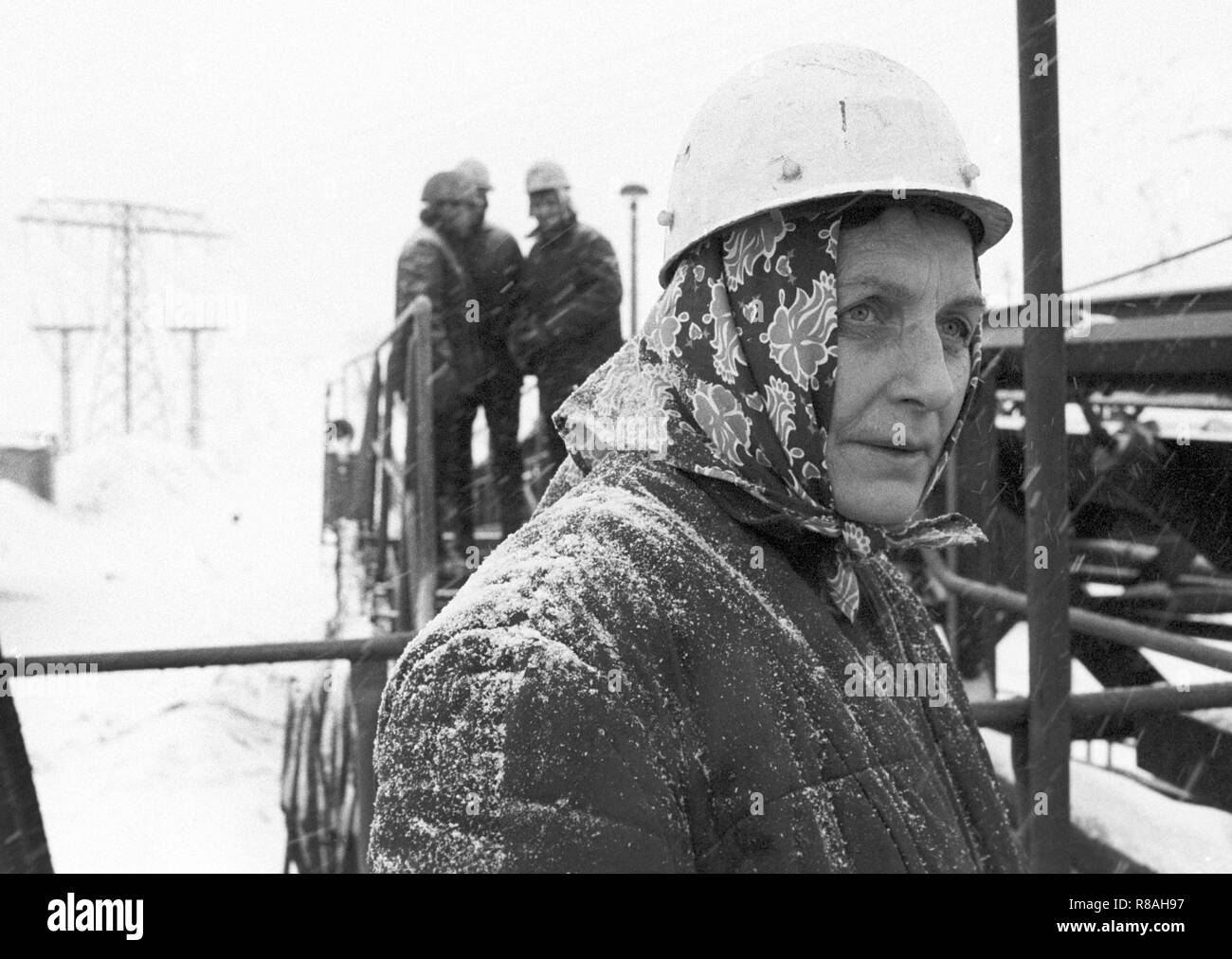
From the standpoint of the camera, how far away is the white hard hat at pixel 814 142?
132cm

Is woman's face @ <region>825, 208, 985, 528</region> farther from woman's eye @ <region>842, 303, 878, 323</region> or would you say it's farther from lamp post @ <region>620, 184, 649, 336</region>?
lamp post @ <region>620, 184, 649, 336</region>

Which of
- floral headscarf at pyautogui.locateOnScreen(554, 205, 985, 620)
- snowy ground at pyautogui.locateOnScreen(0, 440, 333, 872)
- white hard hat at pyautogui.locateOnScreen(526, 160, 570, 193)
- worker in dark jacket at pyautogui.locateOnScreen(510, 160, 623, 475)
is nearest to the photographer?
floral headscarf at pyautogui.locateOnScreen(554, 205, 985, 620)

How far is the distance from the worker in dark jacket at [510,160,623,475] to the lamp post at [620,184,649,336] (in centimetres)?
20

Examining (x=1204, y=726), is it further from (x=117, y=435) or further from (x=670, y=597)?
(x=117, y=435)

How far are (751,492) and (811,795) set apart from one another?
1.00 ft

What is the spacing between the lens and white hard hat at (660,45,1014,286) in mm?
1324

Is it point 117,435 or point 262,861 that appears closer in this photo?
point 262,861

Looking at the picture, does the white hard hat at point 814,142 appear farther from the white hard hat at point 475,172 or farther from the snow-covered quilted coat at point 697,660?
the white hard hat at point 475,172

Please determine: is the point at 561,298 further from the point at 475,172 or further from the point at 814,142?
the point at 814,142

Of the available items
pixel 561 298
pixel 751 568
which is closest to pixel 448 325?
pixel 561 298

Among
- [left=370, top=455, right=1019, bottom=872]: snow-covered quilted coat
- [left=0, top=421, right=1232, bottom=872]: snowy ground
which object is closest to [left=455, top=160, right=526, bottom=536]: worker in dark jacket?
[left=0, top=421, right=1232, bottom=872]: snowy ground

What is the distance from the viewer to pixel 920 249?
1.35m

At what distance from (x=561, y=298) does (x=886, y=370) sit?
10.6ft
